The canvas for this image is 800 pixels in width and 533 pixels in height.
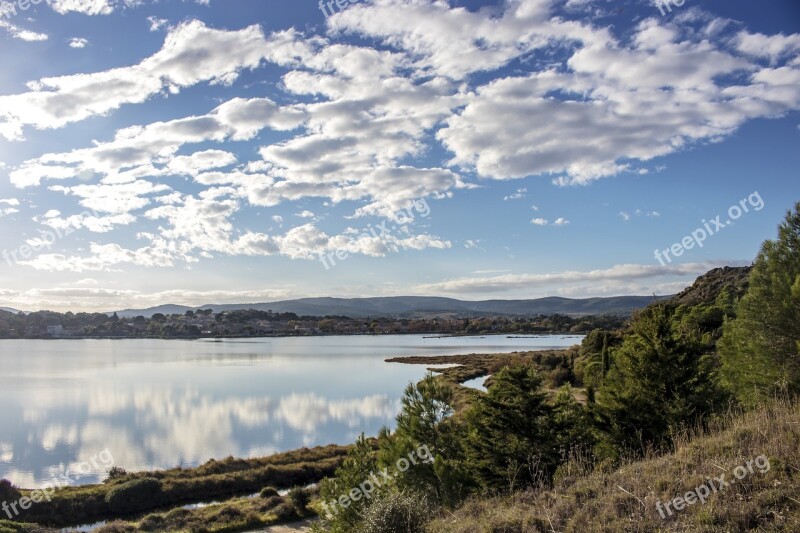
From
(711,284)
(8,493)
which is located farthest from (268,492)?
(711,284)

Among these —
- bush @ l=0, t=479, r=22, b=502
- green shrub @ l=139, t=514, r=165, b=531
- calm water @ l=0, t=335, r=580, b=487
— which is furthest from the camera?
calm water @ l=0, t=335, r=580, b=487

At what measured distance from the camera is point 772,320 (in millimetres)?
20047

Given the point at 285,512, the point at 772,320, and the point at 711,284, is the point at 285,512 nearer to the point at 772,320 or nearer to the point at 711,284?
the point at 772,320

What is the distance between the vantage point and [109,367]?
7869cm

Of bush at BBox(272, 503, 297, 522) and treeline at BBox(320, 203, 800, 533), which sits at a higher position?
treeline at BBox(320, 203, 800, 533)

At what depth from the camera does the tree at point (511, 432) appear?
14.4 metres

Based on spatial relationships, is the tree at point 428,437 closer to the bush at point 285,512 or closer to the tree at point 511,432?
the tree at point 511,432

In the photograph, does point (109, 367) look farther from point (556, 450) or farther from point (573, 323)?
point (573, 323)

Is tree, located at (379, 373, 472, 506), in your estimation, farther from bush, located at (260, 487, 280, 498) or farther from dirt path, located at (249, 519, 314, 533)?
bush, located at (260, 487, 280, 498)

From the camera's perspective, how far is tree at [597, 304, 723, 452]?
16.2 m

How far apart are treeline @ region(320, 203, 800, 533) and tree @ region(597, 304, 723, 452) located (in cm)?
3

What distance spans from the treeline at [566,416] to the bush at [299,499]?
727cm

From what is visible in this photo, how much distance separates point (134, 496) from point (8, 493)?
4963 mm

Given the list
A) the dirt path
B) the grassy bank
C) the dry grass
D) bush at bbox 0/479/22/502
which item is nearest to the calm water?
the grassy bank
